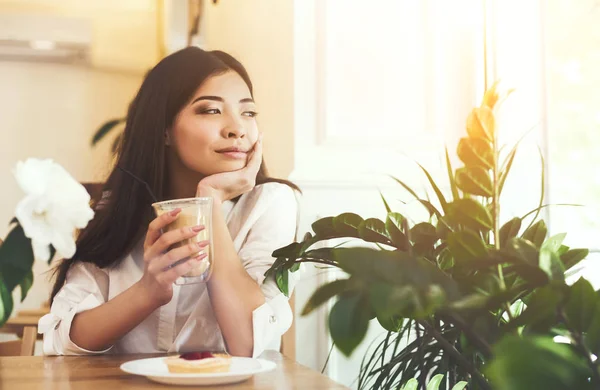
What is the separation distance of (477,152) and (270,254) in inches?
36.0

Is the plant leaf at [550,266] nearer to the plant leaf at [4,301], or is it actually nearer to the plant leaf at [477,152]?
the plant leaf at [477,152]

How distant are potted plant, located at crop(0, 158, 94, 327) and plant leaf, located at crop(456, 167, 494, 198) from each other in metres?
0.38

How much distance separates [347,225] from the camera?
3.05 feet

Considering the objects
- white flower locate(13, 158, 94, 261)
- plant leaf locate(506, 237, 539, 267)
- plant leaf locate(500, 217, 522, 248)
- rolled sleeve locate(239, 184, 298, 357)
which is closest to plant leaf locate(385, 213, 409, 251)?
plant leaf locate(500, 217, 522, 248)

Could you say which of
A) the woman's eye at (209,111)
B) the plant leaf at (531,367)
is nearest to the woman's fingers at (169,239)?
the woman's eye at (209,111)

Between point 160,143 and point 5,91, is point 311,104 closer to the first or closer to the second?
point 160,143

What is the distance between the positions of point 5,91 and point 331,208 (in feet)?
9.71

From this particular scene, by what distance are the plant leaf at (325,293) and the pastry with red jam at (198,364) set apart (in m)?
0.46

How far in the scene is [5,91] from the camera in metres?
4.14

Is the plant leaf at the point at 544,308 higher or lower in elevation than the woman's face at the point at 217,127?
lower

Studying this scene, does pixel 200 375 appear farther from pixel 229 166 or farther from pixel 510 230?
pixel 229 166

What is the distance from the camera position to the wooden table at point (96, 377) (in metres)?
0.93

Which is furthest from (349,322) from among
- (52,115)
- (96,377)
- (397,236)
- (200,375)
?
(52,115)

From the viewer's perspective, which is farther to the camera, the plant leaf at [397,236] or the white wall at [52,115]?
the white wall at [52,115]
